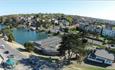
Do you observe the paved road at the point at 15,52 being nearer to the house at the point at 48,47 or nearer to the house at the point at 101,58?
the house at the point at 48,47

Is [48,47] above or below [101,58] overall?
above

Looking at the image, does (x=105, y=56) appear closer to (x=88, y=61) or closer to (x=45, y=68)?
(x=88, y=61)

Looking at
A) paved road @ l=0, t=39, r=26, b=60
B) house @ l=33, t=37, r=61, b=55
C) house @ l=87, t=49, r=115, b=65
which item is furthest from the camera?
house @ l=33, t=37, r=61, b=55

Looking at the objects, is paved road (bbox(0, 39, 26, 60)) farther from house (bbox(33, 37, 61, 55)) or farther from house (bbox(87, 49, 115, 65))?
house (bbox(87, 49, 115, 65))

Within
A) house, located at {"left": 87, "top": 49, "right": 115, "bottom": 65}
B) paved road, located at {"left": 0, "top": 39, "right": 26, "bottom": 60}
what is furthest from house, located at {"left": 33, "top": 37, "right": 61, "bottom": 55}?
house, located at {"left": 87, "top": 49, "right": 115, "bottom": 65}

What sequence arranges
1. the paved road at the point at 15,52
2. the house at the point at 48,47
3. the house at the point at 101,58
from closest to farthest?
the paved road at the point at 15,52 → the house at the point at 101,58 → the house at the point at 48,47

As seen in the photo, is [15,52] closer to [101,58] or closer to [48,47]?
Answer: [48,47]

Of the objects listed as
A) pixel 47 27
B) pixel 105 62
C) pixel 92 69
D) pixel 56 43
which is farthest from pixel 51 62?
pixel 47 27

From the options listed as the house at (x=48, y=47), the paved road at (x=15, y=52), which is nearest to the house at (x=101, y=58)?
the house at (x=48, y=47)

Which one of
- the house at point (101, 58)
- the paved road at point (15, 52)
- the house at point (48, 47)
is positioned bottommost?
the house at point (101, 58)

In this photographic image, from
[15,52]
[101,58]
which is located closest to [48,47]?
[15,52]

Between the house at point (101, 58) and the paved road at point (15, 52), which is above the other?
the paved road at point (15, 52)
